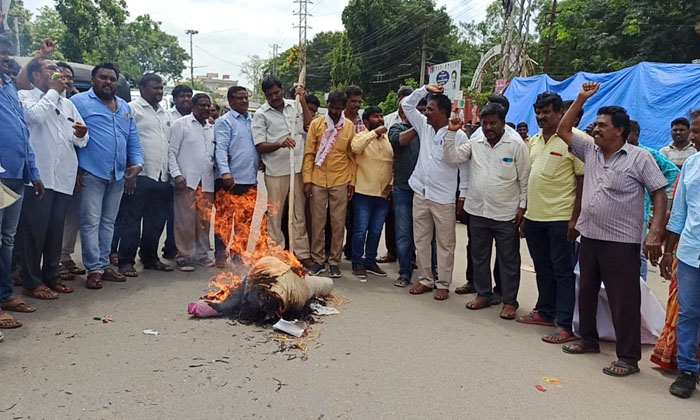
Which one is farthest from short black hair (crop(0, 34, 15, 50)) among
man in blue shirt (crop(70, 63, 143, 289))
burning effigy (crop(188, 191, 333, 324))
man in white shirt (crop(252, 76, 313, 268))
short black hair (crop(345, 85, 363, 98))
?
short black hair (crop(345, 85, 363, 98))

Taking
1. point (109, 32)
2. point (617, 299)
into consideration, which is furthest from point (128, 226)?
point (109, 32)

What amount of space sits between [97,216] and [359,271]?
118 inches

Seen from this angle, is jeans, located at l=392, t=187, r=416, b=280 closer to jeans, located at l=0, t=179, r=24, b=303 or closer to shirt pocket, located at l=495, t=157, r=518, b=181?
shirt pocket, located at l=495, t=157, r=518, b=181

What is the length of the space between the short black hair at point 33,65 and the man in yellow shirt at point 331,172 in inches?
110

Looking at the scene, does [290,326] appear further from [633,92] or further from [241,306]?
[633,92]

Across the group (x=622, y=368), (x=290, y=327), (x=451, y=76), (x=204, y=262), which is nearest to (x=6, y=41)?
(x=204, y=262)

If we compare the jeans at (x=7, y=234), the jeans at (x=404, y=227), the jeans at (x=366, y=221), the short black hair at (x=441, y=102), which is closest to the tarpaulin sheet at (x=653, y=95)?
the short black hair at (x=441, y=102)

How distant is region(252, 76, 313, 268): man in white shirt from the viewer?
6004 millimetres

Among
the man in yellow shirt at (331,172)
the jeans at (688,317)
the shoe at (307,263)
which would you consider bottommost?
the shoe at (307,263)

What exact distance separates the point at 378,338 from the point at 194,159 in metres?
3.27

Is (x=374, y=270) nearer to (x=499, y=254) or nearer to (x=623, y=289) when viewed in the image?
(x=499, y=254)

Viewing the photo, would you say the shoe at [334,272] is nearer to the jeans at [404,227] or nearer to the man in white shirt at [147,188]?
the jeans at [404,227]

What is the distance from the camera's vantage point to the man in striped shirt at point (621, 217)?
378 centimetres

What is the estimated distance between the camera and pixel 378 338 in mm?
4309
